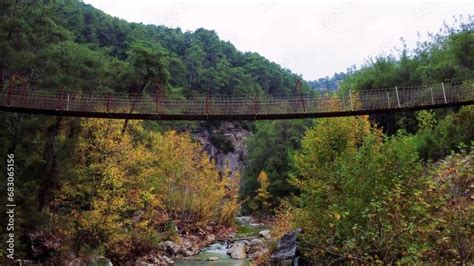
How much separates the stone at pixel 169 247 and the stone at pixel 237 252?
8.69ft

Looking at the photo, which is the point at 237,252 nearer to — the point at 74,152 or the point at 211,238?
the point at 211,238

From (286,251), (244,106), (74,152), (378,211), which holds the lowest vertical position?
(286,251)

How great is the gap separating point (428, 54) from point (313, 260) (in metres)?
35.2

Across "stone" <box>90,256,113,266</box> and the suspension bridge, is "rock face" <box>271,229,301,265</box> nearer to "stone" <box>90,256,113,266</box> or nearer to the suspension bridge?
the suspension bridge

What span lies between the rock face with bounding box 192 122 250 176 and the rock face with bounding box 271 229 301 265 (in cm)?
4336

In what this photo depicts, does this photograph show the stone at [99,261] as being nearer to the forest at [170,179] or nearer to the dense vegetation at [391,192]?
the forest at [170,179]

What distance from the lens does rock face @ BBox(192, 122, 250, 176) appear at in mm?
58125

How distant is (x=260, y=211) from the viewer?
154ft

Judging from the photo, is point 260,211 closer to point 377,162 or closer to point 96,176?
point 96,176

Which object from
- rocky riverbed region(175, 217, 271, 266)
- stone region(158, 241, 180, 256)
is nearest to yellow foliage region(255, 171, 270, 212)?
rocky riverbed region(175, 217, 271, 266)

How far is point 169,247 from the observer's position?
2175 cm

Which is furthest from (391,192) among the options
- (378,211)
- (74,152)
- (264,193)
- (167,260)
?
(264,193)

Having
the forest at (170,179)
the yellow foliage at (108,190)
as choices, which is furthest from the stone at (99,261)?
the yellow foliage at (108,190)

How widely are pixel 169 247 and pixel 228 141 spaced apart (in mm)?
38738
